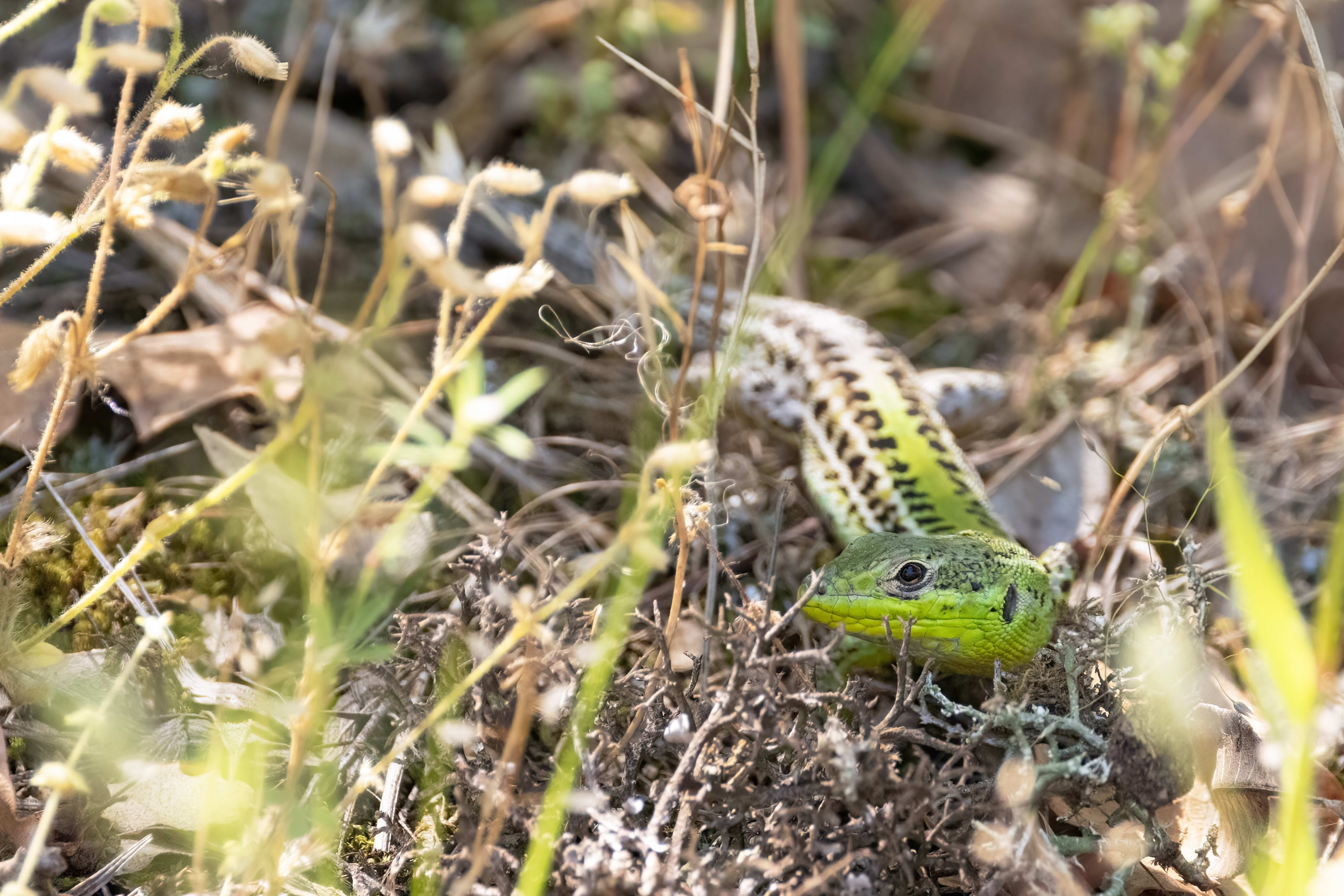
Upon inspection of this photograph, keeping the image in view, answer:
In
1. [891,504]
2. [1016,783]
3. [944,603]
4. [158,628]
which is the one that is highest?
[158,628]

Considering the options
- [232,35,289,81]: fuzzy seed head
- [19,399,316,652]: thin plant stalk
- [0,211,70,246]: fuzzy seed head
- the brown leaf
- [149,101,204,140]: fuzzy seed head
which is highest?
[232,35,289,81]: fuzzy seed head

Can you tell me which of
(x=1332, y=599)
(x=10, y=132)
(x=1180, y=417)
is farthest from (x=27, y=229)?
(x=1180, y=417)

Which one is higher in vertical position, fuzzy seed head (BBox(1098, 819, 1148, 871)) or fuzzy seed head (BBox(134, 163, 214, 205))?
fuzzy seed head (BBox(134, 163, 214, 205))

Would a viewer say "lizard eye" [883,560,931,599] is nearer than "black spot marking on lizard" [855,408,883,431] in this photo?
Yes

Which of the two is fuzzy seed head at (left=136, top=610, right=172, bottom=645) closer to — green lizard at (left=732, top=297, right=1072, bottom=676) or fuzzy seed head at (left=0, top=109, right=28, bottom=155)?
fuzzy seed head at (left=0, top=109, right=28, bottom=155)

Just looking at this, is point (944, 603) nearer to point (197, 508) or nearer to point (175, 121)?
point (197, 508)

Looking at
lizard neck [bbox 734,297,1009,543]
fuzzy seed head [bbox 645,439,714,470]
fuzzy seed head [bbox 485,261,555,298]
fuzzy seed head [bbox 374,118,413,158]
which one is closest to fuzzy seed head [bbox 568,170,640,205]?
fuzzy seed head [bbox 485,261,555,298]
